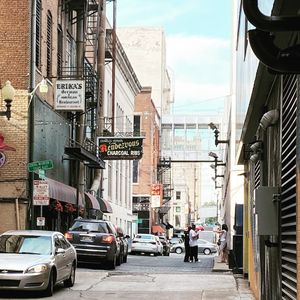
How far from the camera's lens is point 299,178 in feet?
19.1

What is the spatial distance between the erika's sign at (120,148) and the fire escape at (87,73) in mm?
490

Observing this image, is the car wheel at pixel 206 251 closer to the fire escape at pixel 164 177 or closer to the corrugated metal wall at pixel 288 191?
the fire escape at pixel 164 177

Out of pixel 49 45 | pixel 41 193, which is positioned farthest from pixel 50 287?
pixel 49 45

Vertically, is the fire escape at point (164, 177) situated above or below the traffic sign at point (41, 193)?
above

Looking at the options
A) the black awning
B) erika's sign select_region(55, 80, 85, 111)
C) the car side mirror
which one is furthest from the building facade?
the black awning

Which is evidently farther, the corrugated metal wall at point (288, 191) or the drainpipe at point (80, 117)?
the drainpipe at point (80, 117)

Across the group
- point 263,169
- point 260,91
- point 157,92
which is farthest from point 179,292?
point 157,92

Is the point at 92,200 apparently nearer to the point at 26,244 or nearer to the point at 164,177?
the point at 26,244

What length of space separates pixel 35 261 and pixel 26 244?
4.15 feet

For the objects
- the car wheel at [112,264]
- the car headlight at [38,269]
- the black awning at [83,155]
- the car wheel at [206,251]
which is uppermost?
the black awning at [83,155]

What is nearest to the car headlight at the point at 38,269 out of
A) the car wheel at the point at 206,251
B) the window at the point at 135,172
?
the car wheel at the point at 206,251

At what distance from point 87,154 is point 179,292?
14779mm

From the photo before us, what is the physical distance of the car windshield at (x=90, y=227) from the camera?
72.0 feet

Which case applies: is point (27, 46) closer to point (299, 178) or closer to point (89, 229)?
point (89, 229)
